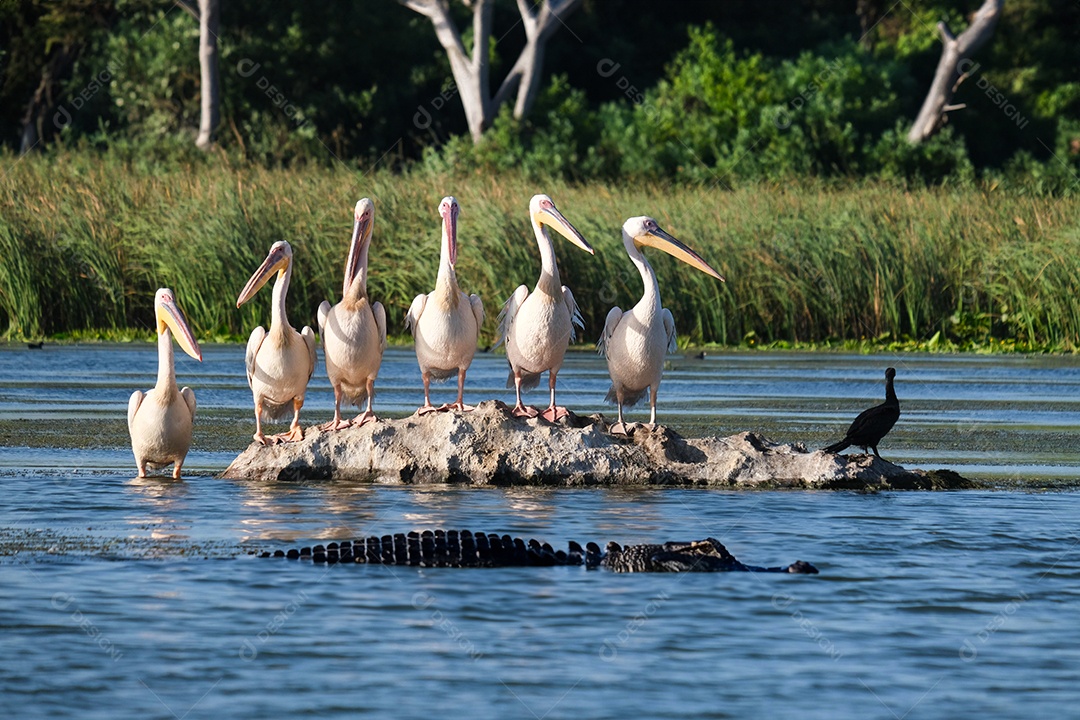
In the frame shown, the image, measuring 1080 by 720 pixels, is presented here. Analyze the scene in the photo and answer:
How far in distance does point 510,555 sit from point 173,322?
3621 millimetres

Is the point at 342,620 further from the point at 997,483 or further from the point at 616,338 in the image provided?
the point at 997,483

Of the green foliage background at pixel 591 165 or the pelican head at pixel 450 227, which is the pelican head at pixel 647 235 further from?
the green foliage background at pixel 591 165

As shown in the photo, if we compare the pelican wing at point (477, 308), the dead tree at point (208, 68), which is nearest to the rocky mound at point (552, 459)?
the pelican wing at point (477, 308)

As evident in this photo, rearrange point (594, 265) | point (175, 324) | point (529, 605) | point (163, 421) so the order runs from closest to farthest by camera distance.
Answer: point (529, 605) → point (163, 421) → point (175, 324) → point (594, 265)

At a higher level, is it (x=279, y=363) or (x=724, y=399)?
(x=279, y=363)

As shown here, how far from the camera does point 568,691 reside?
216 inches

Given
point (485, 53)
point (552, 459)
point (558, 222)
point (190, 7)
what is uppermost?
point (190, 7)

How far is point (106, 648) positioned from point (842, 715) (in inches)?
98.6

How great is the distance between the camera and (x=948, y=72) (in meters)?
32.4

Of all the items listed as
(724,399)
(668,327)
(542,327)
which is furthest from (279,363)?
(724,399)

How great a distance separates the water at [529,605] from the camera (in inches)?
215

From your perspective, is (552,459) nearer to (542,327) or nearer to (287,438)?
(542,327)

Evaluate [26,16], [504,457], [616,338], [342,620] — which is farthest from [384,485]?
[26,16]

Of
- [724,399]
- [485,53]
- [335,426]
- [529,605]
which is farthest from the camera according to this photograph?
[485,53]
